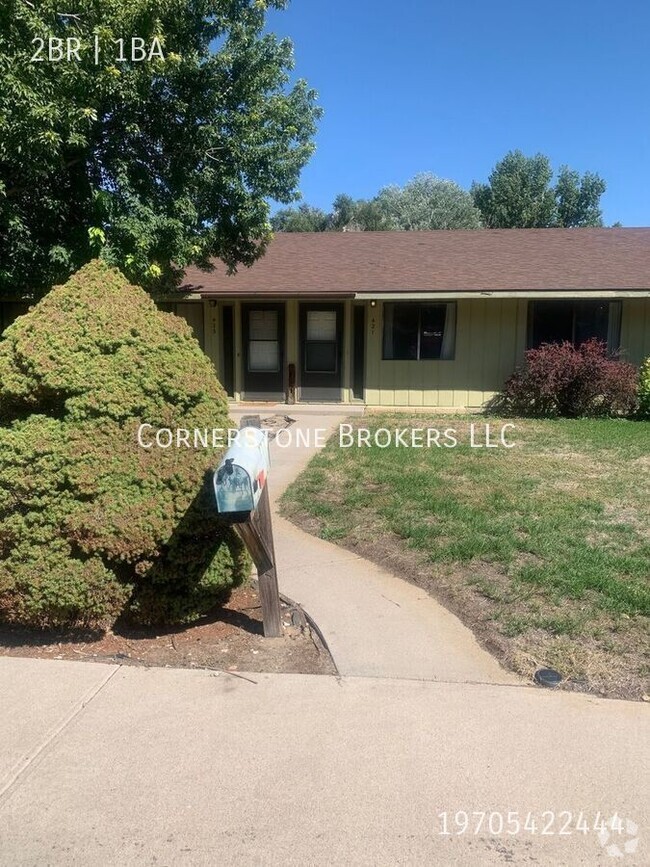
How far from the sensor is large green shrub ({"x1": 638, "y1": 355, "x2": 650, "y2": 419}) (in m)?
11.9

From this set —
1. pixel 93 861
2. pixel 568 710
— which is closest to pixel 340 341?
pixel 568 710

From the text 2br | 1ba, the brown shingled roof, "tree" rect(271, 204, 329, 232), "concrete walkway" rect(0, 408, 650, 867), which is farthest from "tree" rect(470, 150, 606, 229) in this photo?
"concrete walkway" rect(0, 408, 650, 867)

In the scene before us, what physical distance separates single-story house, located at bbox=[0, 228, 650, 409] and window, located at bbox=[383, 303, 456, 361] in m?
0.02

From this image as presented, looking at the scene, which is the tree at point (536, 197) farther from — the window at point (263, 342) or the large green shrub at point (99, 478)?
the large green shrub at point (99, 478)

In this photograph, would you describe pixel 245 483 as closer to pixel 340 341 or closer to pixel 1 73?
pixel 1 73

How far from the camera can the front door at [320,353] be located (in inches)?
565

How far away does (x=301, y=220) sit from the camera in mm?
42344

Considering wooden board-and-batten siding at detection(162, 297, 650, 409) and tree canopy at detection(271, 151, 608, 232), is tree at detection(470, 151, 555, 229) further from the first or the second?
wooden board-and-batten siding at detection(162, 297, 650, 409)

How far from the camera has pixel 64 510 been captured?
140 inches

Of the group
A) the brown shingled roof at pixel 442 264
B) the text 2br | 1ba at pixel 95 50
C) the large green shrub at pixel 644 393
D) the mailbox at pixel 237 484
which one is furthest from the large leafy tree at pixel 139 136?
the large green shrub at pixel 644 393

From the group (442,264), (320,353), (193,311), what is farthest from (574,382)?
(193,311)

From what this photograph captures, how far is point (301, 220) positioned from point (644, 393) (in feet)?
111

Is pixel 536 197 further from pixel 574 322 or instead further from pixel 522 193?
pixel 574 322

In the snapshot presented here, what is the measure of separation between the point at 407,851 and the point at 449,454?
6760 mm
